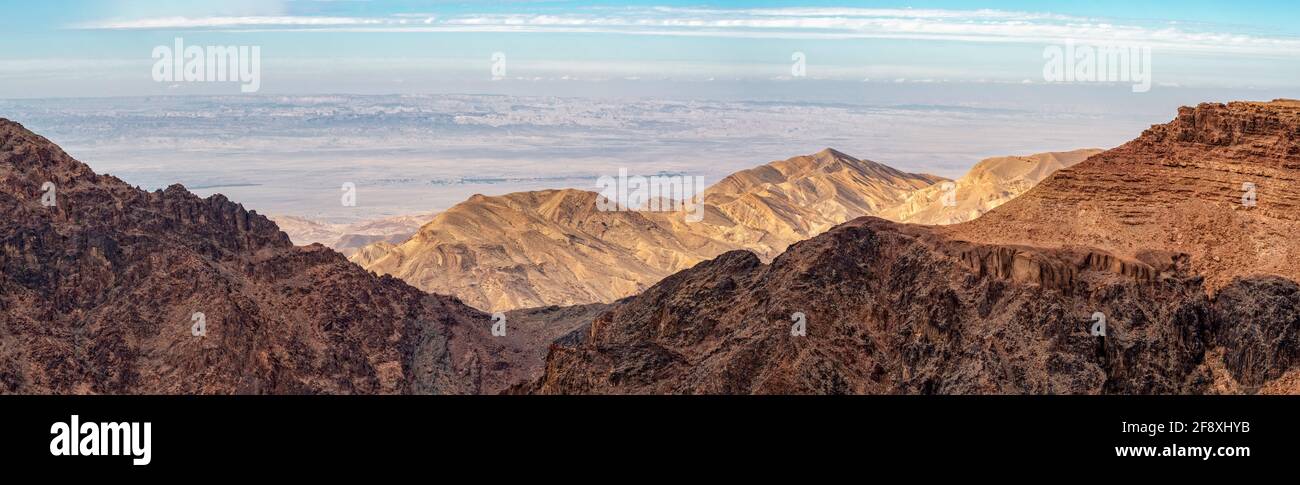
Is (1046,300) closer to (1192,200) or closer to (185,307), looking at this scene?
(1192,200)

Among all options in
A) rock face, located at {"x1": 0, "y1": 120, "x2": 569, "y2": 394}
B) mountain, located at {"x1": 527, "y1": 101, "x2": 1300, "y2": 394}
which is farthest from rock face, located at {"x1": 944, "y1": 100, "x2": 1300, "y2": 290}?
rock face, located at {"x1": 0, "y1": 120, "x2": 569, "y2": 394}

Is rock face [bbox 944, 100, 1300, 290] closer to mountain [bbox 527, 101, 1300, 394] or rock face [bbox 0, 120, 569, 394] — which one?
mountain [bbox 527, 101, 1300, 394]

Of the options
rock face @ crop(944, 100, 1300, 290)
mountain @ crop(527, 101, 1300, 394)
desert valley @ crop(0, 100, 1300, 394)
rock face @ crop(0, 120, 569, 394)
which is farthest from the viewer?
rock face @ crop(0, 120, 569, 394)

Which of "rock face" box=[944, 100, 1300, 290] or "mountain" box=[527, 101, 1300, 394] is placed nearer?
"mountain" box=[527, 101, 1300, 394]

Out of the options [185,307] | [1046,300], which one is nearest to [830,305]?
[1046,300]

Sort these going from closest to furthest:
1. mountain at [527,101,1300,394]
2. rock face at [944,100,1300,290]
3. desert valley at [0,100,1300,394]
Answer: mountain at [527,101,1300,394] → desert valley at [0,100,1300,394] → rock face at [944,100,1300,290]

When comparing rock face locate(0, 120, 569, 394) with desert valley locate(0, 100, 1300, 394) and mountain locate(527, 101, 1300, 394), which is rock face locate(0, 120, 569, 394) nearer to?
desert valley locate(0, 100, 1300, 394)

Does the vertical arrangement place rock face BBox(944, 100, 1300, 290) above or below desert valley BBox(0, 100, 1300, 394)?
above

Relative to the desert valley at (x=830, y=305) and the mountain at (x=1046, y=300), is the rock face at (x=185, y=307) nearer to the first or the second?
the desert valley at (x=830, y=305)
